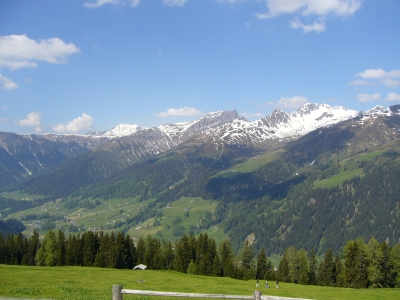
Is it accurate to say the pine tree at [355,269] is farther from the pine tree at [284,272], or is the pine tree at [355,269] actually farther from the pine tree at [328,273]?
the pine tree at [284,272]

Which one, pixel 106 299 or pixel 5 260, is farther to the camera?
pixel 5 260

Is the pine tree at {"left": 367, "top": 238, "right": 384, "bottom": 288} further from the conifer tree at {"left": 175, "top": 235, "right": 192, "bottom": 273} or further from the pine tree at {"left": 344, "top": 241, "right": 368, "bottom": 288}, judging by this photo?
the conifer tree at {"left": 175, "top": 235, "right": 192, "bottom": 273}

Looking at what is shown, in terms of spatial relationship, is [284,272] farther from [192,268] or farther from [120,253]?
[120,253]

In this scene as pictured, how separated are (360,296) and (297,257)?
194 ft

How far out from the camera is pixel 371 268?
91.5m

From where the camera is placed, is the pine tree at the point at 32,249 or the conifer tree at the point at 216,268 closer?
the conifer tree at the point at 216,268

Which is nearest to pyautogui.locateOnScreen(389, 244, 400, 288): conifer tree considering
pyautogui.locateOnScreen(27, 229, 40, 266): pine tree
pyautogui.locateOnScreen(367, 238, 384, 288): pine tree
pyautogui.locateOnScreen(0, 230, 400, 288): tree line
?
pyautogui.locateOnScreen(0, 230, 400, 288): tree line

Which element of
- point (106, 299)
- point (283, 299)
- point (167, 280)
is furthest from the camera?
point (167, 280)

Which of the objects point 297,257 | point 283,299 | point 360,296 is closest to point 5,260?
point 297,257

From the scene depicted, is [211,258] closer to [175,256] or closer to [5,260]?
[175,256]

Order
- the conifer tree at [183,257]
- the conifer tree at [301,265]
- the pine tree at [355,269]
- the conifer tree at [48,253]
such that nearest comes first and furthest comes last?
the pine tree at [355,269], the conifer tree at [48,253], the conifer tree at [183,257], the conifer tree at [301,265]

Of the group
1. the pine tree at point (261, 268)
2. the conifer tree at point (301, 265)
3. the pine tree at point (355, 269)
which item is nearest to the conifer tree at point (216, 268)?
the pine tree at point (261, 268)

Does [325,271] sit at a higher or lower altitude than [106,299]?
lower

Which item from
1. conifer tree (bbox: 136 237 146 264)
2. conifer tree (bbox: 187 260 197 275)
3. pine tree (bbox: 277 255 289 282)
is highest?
conifer tree (bbox: 136 237 146 264)
